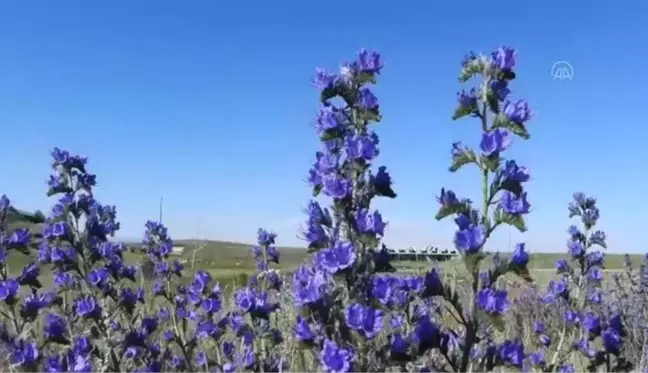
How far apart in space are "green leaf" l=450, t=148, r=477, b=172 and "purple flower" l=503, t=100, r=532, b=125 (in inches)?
7.4

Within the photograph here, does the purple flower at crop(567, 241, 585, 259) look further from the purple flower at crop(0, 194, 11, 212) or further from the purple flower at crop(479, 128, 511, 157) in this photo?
the purple flower at crop(0, 194, 11, 212)

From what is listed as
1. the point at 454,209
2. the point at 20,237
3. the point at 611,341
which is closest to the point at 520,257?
the point at 454,209

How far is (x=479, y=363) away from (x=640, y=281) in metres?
3.23

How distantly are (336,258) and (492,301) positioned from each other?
60 centimetres

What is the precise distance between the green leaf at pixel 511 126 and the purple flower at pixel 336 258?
2.62 feet

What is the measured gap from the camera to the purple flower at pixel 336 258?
2.60 meters

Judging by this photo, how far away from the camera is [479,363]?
3014 millimetres

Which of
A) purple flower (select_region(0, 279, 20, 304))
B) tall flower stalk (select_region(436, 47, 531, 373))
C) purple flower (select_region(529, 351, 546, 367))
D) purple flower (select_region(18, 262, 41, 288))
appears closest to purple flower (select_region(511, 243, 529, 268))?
tall flower stalk (select_region(436, 47, 531, 373))

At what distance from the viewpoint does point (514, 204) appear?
9.50 ft

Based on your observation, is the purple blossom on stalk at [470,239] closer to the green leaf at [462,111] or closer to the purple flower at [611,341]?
the green leaf at [462,111]

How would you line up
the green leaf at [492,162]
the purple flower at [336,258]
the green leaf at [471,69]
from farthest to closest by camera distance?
the green leaf at [471,69] → the green leaf at [492,162] → the purple flower at [336,258]

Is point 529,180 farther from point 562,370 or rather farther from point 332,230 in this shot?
point 562,370

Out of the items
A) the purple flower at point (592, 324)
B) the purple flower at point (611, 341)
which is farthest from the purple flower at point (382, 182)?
the purple flower at point (592, 324)

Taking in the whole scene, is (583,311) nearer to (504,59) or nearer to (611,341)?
(611,341)
